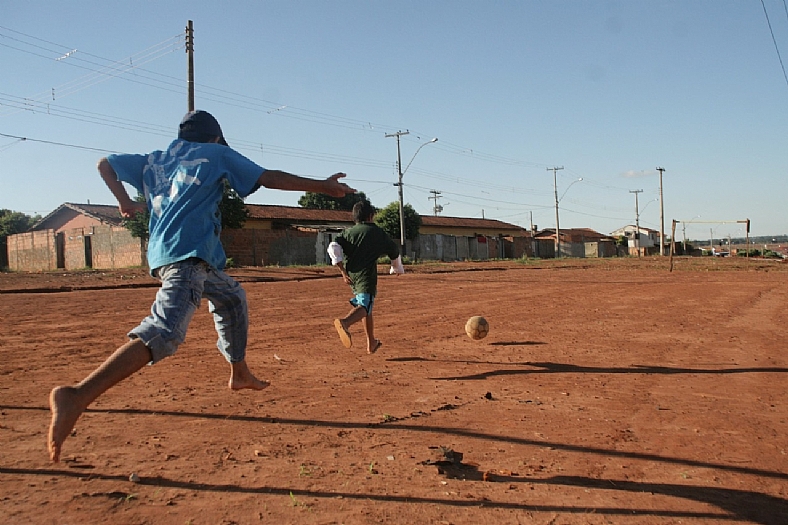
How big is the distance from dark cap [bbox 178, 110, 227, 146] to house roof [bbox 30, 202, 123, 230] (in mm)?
47088

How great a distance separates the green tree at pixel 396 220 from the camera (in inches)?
2144

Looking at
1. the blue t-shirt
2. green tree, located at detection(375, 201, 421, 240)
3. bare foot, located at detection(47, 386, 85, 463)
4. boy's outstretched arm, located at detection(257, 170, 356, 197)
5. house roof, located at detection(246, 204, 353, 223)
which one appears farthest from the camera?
green tree, located at detection(375, 201, 421, 240)

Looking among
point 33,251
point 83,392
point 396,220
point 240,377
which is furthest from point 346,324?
point 396,220

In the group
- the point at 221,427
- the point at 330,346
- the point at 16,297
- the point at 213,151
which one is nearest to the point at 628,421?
the point at 221,427

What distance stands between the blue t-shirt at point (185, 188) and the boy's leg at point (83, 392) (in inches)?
19.6

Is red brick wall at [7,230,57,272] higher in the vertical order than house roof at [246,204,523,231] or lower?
lower

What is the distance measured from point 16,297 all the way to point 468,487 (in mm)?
14237

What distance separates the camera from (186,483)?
3244 mm

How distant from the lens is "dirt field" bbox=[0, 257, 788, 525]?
3.05 meters

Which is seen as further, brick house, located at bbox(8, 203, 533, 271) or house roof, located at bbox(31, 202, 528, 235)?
house roof, located at bbox(31, 202, 528, 235)

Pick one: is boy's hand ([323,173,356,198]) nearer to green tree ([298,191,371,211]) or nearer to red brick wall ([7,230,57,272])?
red brick wall ([7,230,57,272])

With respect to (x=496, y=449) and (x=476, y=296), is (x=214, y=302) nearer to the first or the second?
(x=496, y=449)

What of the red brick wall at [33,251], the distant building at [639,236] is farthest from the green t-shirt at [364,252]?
the distant building at [639,236]

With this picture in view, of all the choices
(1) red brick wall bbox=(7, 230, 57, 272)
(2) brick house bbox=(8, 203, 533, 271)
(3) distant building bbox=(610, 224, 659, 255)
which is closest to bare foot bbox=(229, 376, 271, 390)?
(2) brick house bbox=(8, 203, 533, 271)
